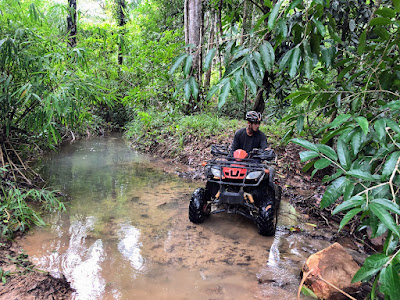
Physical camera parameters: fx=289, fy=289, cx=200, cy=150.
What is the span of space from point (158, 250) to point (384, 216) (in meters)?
2.97

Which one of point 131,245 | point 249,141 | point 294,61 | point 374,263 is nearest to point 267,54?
point 294,61

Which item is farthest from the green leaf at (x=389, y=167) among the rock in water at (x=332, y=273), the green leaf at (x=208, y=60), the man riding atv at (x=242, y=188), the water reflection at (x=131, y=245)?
the water reflection at (x=131, y=245)

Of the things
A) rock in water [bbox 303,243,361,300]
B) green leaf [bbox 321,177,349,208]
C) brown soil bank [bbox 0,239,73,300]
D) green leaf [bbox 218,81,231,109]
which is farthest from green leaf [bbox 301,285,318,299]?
green leaf [bbox 218,81,231,109]

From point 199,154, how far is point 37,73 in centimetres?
461

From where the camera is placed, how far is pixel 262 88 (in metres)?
6.12

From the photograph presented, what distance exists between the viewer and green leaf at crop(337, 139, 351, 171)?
1.50 m

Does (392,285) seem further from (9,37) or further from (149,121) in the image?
(149,121)

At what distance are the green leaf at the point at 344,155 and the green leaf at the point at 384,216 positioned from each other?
1.26ft

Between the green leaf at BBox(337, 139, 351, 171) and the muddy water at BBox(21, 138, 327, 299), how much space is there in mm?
1871

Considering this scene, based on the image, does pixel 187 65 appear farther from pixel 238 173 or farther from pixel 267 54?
pixel 238 173

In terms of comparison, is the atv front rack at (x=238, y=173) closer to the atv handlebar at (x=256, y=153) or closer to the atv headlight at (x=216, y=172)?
the atv headlight at (x=216, y=172)

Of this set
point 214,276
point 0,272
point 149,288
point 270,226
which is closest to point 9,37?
point 0,272

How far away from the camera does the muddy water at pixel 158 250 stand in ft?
9.54

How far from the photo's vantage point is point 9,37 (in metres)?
4.03
